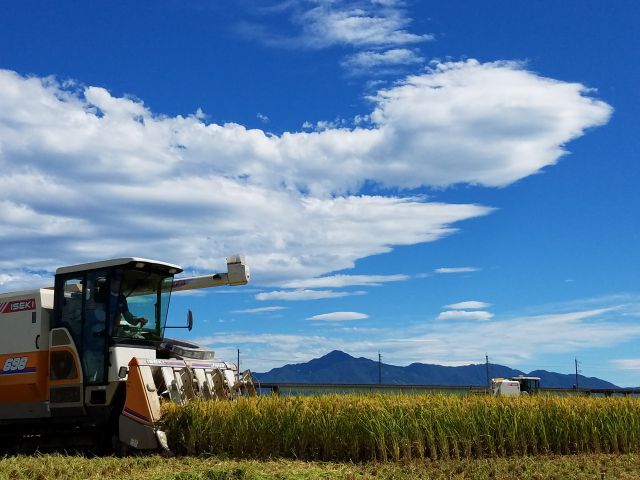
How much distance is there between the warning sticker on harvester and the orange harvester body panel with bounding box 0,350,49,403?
817 millimetres

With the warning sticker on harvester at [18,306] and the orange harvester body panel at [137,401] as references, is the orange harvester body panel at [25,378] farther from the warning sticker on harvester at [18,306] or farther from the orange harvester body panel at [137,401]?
the orange harvester body panel at [137,401]

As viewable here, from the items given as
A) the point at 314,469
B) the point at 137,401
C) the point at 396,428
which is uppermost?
the point at 137,401

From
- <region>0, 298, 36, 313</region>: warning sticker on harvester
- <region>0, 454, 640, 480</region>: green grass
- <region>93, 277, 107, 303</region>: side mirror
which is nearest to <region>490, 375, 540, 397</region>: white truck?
<region>0, 454, 640, 480</region>: green grass

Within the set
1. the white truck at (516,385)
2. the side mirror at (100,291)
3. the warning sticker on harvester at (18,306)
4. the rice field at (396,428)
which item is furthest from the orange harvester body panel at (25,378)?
the white truck at (516,385)

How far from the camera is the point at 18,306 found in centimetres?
1394

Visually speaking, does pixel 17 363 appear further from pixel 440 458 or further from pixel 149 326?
pixel 440 458

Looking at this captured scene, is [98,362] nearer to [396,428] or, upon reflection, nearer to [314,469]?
[314,469]

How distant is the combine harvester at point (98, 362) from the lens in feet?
40.8

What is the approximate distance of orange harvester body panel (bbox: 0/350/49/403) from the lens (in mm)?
13320

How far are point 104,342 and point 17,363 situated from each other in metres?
2.06

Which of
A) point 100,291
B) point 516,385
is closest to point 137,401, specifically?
point 100,291

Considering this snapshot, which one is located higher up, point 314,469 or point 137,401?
point 137,401

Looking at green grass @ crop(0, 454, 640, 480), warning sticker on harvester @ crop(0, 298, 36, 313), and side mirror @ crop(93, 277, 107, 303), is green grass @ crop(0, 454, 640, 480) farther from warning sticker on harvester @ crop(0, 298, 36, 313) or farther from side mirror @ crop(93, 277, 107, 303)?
warning sticker on harvester @ crop(0, 298, 36, 313)

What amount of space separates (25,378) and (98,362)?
166 centimetres
